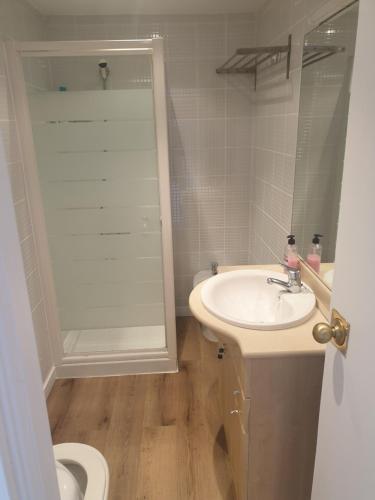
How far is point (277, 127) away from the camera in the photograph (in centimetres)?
201

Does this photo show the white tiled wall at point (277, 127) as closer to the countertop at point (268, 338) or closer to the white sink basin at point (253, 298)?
the white sink basin at point (253, 298)

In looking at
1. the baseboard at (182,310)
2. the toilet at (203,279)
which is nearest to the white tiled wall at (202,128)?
the baseboard at (182,310)

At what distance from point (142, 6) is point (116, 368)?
7.82 feet

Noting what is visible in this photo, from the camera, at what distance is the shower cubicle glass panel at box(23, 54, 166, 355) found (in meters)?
2.32

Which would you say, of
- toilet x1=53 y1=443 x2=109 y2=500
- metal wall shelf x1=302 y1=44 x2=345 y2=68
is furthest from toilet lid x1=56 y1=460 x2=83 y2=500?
metal wall shelf x1=302 y1=44 x2=345 y2=68

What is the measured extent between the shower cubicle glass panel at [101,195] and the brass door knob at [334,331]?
1661mm

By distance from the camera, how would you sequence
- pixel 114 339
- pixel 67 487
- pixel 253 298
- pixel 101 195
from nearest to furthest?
pixel 67 487, pixel 253 298, pixel 101 195, pixel 114 339

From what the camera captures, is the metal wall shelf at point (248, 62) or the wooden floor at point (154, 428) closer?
the wooden floor at point (154, 428)

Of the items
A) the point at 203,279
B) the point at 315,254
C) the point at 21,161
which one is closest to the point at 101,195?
the point at 21,161

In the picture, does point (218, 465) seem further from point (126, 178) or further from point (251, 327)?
point (126, 178)

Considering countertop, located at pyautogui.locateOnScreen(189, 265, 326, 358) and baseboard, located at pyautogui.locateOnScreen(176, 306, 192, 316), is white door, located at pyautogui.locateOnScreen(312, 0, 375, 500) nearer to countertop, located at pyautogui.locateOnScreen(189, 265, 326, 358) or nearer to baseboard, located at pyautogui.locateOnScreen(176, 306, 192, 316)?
countertop, located at pyautogui.locateOnScreen(189, 265, 326, 358)

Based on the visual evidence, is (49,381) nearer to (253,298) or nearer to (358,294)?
(253,298)

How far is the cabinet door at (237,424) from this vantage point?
122cm

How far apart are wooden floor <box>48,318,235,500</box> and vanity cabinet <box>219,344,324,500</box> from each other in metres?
0.38
